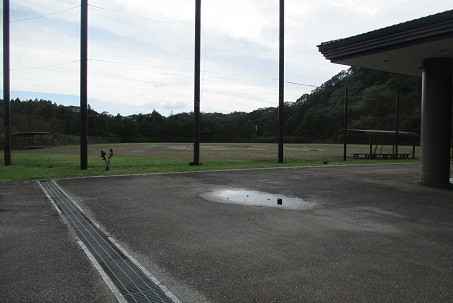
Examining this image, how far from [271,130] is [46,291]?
93525 mm

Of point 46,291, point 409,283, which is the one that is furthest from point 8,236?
point 409,283

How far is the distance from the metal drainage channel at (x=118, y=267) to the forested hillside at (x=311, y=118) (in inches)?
1796

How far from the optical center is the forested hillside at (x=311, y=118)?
65.7 meters

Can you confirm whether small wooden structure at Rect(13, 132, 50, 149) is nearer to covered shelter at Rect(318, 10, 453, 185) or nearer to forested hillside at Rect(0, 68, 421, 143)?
forested hillside at Rect(0, 68, 421, 143)

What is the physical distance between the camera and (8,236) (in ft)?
18.5

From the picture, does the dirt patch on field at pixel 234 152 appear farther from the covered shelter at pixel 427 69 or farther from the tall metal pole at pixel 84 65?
the covered shelter at pixel 427 69

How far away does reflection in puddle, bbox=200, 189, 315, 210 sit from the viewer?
8.36 metres

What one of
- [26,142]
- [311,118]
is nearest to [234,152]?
[26,142]

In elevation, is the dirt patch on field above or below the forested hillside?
below

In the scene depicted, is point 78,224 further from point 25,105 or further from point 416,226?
point 25,105

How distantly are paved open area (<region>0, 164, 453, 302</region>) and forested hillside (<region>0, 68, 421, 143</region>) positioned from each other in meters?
44.9

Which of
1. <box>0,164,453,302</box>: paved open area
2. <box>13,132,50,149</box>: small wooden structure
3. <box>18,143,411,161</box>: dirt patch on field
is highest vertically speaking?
<box>13,132,50,149</box>: small wooden structure

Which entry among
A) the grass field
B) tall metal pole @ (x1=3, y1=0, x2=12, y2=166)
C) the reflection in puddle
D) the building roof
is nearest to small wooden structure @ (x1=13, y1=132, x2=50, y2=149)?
the grass field

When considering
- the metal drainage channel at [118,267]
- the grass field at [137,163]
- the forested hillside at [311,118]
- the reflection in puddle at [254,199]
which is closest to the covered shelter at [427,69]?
the reflection in puddle at [254,199]
